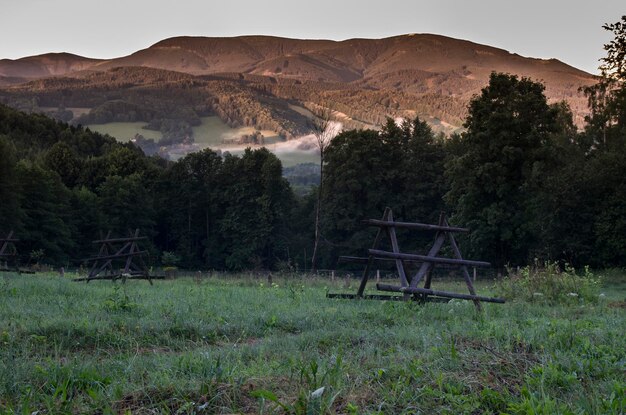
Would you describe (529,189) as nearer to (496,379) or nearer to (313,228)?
(313,228)

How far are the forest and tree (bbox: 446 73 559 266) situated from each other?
10 centimetres

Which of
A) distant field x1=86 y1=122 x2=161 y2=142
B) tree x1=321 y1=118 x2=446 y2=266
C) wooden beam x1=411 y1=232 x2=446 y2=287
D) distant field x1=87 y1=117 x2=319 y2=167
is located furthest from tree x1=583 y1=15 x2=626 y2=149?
distant field x1=86 y1=122 x2=161 y2=142

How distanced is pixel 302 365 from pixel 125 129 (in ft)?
535

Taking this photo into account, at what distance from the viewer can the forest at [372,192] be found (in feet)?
141

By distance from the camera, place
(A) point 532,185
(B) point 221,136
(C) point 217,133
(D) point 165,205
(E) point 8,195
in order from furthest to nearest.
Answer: (C) point 217,133, (B) point 221,136, (D) point 165,205, (E) point 8,195, (A) point 532,185

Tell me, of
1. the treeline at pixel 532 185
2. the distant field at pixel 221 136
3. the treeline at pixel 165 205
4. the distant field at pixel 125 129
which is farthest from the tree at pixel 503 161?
the distant field at pixel 125 129

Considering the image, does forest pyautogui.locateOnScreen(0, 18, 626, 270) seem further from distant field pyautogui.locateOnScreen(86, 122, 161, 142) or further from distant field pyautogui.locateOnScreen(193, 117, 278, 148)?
distant field pyautogui.locateOnScreen(193, 117, 278, 148)

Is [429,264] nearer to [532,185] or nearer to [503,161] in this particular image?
[503,161]

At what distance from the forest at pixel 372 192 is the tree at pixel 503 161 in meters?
0.10

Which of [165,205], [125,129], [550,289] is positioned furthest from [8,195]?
[125,129]

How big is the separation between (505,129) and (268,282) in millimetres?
25397

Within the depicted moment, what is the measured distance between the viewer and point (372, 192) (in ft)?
194

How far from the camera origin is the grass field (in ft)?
15.5

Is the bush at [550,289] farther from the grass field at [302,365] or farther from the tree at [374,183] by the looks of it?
the tree at [374,183]
